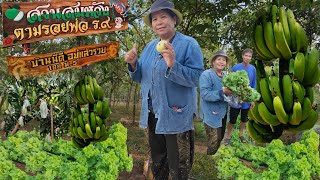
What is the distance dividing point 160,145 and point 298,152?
1808 millimetres

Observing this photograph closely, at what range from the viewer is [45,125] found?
3893mm

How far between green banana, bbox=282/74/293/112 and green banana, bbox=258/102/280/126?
0.16ft

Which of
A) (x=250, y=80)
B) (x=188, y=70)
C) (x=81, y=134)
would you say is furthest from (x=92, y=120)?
(x=250, y=80)

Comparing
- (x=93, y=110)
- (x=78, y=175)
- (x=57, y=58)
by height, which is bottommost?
(x=78, y=175)

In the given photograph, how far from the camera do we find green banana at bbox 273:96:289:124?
1085mm

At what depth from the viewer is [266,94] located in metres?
1.17

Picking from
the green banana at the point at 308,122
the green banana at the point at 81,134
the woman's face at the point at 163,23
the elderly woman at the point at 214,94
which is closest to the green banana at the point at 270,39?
the green banana at the point at 308,122

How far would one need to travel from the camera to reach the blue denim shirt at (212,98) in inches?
139

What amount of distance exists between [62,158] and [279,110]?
2.72 meters

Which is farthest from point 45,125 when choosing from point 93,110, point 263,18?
point 263,18

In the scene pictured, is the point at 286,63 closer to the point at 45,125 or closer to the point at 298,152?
the point at 298,152

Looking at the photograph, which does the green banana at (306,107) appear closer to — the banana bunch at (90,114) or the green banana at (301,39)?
the green banana at (301,39)

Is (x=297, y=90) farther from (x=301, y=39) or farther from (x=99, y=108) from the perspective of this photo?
(x=99, y=108)

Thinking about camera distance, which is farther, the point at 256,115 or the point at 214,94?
the point at 214,94
